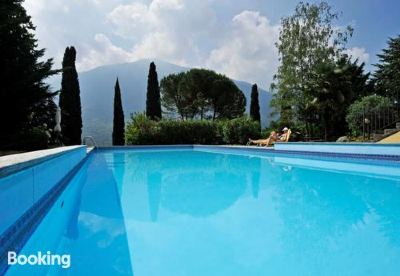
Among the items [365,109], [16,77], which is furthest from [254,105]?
[16,77]

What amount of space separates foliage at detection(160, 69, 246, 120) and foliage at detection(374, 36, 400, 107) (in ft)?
40.6

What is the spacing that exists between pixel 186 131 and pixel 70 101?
7.23 metres

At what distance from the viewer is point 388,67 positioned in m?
31.6

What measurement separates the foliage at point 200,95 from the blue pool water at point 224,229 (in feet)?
Result: 90.7

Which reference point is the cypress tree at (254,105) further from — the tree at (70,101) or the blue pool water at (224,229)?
the blue pool water at (224,229)

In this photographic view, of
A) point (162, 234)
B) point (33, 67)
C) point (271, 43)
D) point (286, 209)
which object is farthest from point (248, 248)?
point (271, 43)

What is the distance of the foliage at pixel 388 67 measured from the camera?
96.2ft

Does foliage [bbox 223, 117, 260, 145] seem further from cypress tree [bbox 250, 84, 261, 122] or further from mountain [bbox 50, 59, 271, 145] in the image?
mountain [bbox 50, 59, 271, 145]

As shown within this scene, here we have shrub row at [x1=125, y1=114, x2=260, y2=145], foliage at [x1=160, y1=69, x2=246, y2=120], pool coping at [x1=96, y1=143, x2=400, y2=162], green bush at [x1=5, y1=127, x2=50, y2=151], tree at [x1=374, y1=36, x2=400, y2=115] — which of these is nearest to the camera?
pool coping at [x1=96, y1=143, x2=400, y2=162]

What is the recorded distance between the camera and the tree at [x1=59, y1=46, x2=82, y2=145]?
21938 mm

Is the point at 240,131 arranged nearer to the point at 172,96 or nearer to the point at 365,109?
the point at 365,109

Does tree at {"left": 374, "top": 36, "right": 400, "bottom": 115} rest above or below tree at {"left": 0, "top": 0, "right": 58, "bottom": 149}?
above

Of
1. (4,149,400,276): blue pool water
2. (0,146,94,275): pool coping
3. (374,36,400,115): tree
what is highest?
(374,36,400,115): tree

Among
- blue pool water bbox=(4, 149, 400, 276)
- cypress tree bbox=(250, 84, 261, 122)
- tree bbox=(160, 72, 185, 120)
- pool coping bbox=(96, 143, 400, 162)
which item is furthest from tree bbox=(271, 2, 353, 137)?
Answer: blue pool water bbox=(4, 149, 400, 276)
